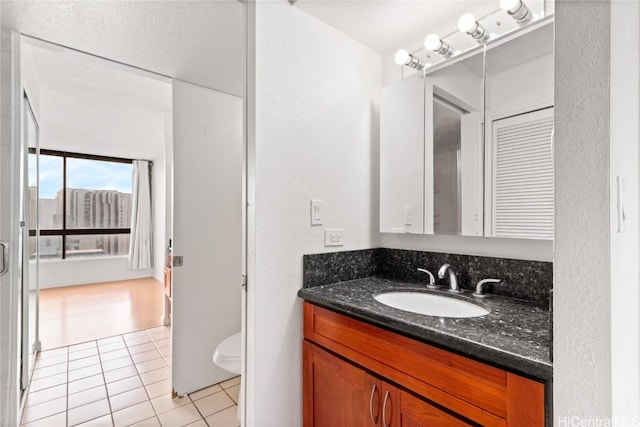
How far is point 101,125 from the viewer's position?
3.77 meters

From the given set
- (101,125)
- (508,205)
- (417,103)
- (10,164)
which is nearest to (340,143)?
(417,103)

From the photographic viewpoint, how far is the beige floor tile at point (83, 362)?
245 cm

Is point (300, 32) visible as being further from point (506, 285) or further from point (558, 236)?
point (506, 285)

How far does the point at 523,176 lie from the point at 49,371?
3.38 meters

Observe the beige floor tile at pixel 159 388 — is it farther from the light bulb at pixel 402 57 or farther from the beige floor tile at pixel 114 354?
the light bulb at pixel 402 57

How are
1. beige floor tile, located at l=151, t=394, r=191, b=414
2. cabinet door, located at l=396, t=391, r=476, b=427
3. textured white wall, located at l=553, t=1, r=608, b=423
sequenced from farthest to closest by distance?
beige floor tile, located at l=151, t=394, r=191, b=414 → cabinet door, located at l=396, t=391, r=476, b=427 → textured white wall, located at l=553, t=1, r=608, b=423

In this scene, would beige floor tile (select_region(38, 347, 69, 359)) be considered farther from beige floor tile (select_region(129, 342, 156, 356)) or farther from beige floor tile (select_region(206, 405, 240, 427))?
beige floor tile (select_region(206, 405, 240, 427))

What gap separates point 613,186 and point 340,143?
1.15 meters

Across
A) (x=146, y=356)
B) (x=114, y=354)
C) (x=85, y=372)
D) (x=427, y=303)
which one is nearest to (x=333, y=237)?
(x=427, y=303)

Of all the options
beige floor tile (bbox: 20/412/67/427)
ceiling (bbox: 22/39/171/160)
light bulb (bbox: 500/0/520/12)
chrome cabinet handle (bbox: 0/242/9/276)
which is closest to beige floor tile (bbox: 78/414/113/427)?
beige floor tile (bbox: 20/412/67/427)

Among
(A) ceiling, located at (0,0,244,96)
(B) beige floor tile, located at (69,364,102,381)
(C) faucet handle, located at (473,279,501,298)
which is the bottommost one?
(B) beige floor tile, located at (69,364,102,381)

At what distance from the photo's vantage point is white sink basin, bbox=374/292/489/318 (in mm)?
1313

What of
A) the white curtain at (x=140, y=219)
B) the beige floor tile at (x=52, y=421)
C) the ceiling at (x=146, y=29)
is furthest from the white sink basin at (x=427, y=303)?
the white curtain at (x=140, y=219)

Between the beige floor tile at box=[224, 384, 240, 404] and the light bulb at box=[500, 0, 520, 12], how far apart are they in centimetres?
252
